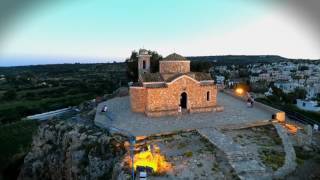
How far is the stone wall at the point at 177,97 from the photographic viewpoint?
47.2 ft

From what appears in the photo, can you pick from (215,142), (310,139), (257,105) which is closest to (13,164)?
(215,142)

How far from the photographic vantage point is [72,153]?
12.5 metres

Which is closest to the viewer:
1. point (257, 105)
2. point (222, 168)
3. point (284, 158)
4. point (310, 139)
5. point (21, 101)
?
point (222, 168)

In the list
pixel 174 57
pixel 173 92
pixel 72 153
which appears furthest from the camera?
pixel 174 57

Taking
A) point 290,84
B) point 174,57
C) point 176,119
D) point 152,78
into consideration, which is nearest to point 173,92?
point 152,78

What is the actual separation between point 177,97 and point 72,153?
5.58 metres

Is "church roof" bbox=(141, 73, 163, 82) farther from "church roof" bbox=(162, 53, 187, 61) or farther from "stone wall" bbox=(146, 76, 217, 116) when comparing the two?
"church roof" bbox=(162, 53, 187, 61)

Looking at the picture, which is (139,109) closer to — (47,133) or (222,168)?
(47,133)

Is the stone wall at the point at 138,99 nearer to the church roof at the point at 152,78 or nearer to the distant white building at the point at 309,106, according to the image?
the church roof at the point at 152,78

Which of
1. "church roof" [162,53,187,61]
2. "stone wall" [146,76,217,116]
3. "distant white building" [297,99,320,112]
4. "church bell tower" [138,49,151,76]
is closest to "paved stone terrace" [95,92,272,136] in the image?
"stone wall" [146,76,217,116]

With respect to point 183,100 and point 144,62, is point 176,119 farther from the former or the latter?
point 144,62

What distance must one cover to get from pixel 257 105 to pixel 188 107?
4045mm

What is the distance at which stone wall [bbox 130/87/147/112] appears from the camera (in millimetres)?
14992

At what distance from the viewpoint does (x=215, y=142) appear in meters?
11.0
